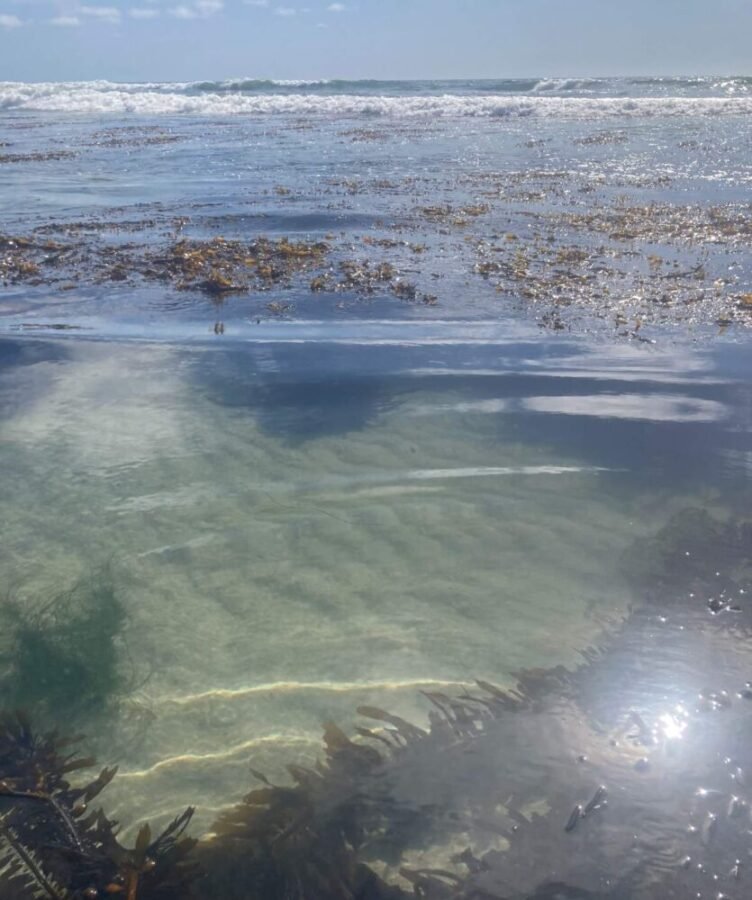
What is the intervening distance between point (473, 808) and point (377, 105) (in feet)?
116

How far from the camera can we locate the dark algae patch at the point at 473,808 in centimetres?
228

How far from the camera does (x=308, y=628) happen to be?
133 inches

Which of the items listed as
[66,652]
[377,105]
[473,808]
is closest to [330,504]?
[66,652]

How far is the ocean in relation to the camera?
3.03 m

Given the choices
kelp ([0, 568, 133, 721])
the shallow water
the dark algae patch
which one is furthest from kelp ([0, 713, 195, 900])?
kelp ([0, 568, 133, 721])

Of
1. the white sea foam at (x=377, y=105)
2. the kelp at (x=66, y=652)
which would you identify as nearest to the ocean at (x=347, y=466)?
the kelp at (x=66, y=652)

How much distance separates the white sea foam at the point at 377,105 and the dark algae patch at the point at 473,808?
27549 millimetres

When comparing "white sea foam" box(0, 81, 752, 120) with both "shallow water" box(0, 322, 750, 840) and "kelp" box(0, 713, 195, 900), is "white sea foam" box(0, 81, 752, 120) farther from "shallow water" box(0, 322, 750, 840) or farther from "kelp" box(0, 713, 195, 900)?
"kelp" box(0, 713, 195, 900)

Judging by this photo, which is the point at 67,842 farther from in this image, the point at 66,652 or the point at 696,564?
the point at 696,564

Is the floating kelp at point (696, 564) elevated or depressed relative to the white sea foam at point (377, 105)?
depressed

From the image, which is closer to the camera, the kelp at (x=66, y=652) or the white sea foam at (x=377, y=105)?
the kelp at (x=66, y=652)

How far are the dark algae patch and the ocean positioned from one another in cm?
4

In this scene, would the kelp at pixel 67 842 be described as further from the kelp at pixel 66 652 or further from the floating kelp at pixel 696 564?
the floating kelp at pixel 696 564

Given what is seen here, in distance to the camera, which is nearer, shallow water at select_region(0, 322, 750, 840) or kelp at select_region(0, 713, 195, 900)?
kelp at select_region(0, 713, 195, 900)
